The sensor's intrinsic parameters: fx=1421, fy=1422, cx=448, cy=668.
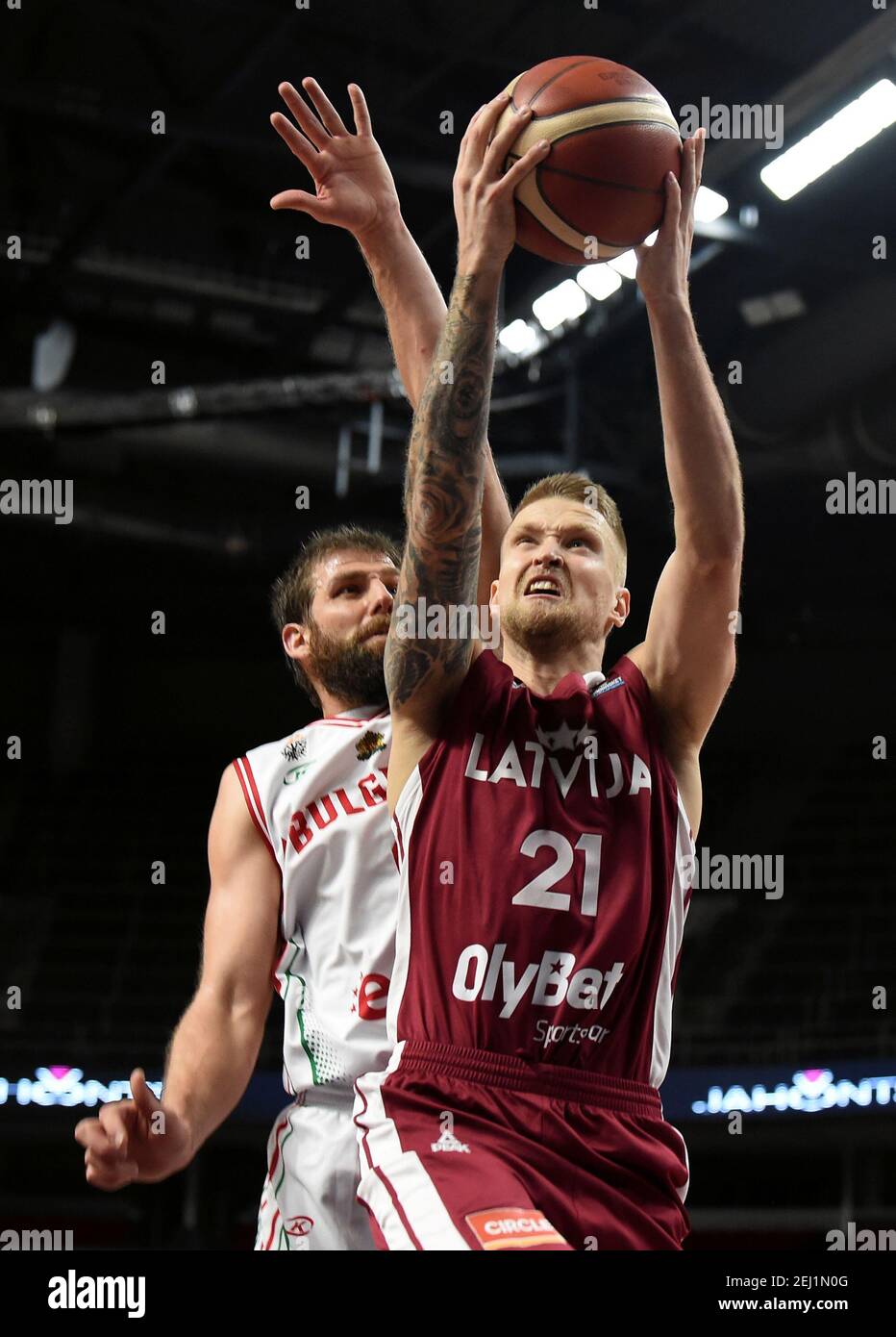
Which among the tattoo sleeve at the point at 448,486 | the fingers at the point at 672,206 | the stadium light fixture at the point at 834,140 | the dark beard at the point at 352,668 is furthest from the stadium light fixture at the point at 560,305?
the tattoo sleeve at the point at 448,486

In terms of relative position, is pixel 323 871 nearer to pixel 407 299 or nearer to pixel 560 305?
pixel 407 299

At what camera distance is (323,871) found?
2.82 metres

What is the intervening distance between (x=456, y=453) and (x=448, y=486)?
0.05 m

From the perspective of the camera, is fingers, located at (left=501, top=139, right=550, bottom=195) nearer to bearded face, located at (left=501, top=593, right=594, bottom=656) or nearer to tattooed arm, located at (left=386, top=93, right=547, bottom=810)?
tattooed arm, located at (left=386, top=93, right=547, bottom=810)

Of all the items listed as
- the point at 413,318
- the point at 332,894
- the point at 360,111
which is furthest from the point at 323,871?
the point at 360,111

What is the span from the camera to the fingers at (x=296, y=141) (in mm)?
2939

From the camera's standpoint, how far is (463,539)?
88.4 inches

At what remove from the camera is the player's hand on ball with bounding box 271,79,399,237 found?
2975 mm

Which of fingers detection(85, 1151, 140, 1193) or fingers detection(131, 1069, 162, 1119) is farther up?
fingers detection(131, 1069, 162, 1119)

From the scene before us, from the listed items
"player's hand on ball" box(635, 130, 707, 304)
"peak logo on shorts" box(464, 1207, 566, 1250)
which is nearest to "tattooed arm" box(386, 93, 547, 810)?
"player's hand on ball" box(635, 130, 707, 304)

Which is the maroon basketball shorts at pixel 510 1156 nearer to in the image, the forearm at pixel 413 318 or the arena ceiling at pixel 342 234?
the forearm at pixel 413 318

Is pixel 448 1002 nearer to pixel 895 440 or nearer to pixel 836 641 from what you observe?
pixel 895 440

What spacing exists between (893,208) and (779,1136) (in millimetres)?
5454

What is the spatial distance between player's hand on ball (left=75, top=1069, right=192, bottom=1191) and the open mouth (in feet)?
3.30
